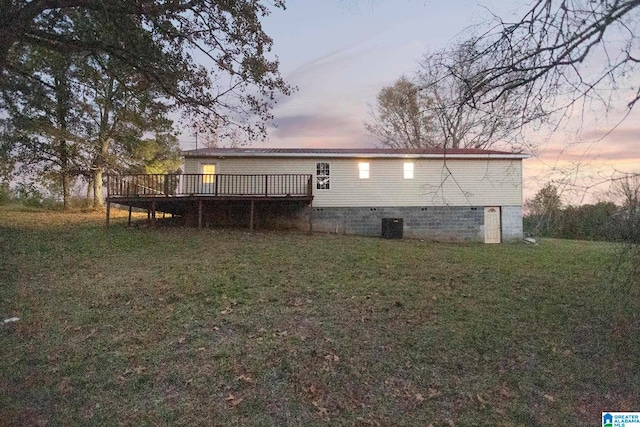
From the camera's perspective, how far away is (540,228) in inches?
161

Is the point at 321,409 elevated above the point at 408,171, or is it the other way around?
the point at 408,171

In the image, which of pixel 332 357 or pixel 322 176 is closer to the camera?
pixel 332 357

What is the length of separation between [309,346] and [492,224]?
46.0 ft

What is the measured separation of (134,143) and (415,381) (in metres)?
19.7

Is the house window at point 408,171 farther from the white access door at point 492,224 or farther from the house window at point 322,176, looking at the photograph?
the white access door at point 492,224

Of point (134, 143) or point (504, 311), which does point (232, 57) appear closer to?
point (504, 311)

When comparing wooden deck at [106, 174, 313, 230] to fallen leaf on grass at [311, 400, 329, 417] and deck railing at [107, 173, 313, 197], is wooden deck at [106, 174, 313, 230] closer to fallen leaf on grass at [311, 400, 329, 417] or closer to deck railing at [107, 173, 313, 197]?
deck railing at [107, 173, 313, 197]

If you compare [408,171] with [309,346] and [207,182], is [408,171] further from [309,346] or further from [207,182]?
[309,346]

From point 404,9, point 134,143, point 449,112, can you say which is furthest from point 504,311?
point 134,143

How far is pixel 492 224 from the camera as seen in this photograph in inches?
655

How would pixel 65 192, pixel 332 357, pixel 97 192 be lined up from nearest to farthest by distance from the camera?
pixel 332 357 → pixel 65 192 → pixel 97 192

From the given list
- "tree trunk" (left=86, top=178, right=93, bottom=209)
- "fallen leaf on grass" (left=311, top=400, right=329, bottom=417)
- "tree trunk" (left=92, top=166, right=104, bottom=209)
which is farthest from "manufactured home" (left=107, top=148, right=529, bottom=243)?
"fallen leaf on grass" (left=311, top=400, right=329, bottom=417)

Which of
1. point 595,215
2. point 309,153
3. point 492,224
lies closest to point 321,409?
point 595,215
